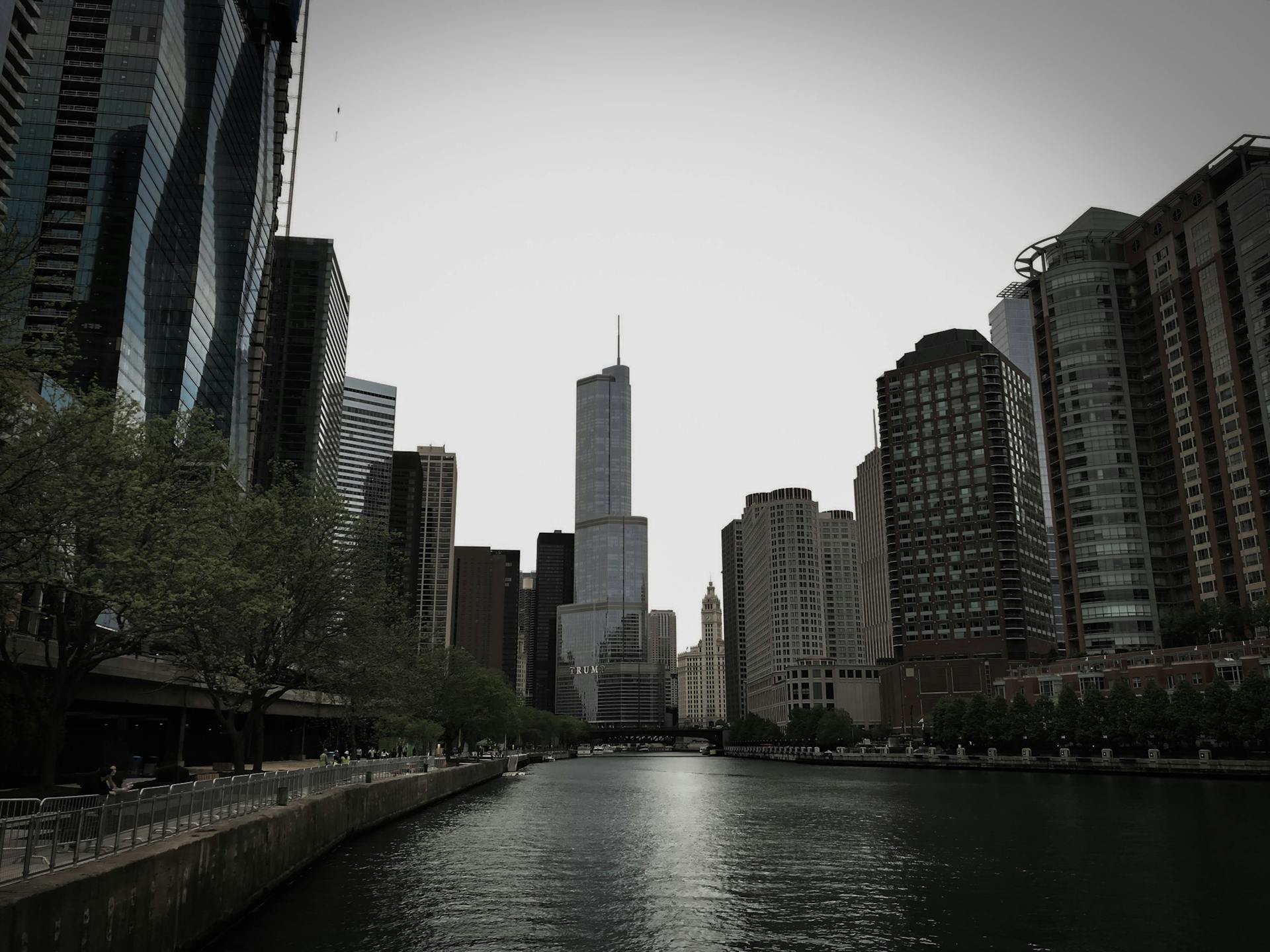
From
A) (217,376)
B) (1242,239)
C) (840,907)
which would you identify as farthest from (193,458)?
(1242,239)

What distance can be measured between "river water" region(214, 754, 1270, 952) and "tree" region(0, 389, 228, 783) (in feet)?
41.6

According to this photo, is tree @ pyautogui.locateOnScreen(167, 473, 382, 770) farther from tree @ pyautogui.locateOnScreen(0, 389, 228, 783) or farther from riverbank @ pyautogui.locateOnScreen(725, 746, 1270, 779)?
riverbank @ pyautogui.locateOnScreen(725, 746, 1270, 779)

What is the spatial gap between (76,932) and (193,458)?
94.9 ft

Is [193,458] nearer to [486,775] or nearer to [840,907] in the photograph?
[840,907]

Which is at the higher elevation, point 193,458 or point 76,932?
point 193,458

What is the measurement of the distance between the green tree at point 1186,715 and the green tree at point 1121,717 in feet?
17.9

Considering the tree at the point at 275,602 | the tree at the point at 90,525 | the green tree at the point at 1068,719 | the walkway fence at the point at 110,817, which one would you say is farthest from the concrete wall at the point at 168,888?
the green tree at the point at 1068,719

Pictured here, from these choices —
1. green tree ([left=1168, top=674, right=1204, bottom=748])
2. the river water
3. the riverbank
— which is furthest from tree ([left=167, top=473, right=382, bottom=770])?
green tree ([left=1168, top=674, right=1204, bottom=748])

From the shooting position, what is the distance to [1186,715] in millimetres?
122812

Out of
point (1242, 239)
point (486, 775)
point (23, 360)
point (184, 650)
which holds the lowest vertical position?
point (486, 775)

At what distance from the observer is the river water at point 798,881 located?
32781mm

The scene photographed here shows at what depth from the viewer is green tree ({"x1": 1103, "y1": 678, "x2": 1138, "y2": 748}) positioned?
13362cm

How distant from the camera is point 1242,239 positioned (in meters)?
187

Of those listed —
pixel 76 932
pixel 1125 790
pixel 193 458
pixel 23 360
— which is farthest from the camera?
pixel 1125 790
